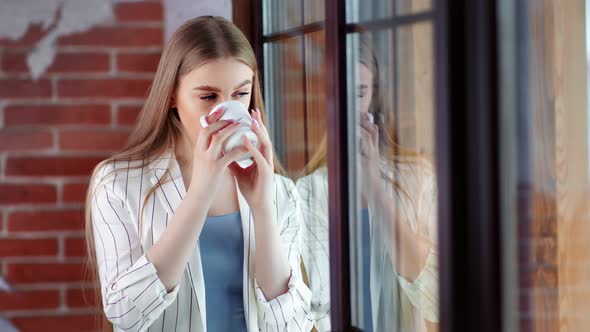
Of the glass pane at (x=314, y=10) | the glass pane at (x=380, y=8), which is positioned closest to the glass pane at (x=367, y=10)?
the glass pane at (x=380, y=8)

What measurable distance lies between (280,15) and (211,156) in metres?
0.36

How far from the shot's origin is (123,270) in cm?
133

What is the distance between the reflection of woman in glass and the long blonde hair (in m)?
0.45

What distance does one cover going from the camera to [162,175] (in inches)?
56.2

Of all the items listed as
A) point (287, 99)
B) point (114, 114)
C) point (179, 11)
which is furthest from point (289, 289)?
point (179, 11)

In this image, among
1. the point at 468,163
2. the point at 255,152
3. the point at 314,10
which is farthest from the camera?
the point at 255,152

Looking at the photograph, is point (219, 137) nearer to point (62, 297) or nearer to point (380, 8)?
point (380, 8)

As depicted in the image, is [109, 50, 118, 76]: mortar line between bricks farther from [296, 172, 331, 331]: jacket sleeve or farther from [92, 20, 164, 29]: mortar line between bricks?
[296, 172, 331, 331]: jacket sleeve

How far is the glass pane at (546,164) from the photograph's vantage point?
745mm

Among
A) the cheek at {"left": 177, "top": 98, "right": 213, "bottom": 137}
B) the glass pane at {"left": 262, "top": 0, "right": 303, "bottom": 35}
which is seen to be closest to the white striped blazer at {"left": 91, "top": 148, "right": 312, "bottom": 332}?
the cheek at {"left": 177, "top": 98, "right": 213, "bottom": 137}

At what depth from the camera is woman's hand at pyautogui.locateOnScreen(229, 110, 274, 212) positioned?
1.32 metres

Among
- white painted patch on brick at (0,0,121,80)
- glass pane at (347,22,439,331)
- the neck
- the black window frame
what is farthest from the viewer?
white painted patch on brick at (0,0,121,80)

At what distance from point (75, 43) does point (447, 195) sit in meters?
1.25

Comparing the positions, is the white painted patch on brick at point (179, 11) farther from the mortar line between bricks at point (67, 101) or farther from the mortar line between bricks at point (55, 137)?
the mortar line between bricks at point (55, 137)
